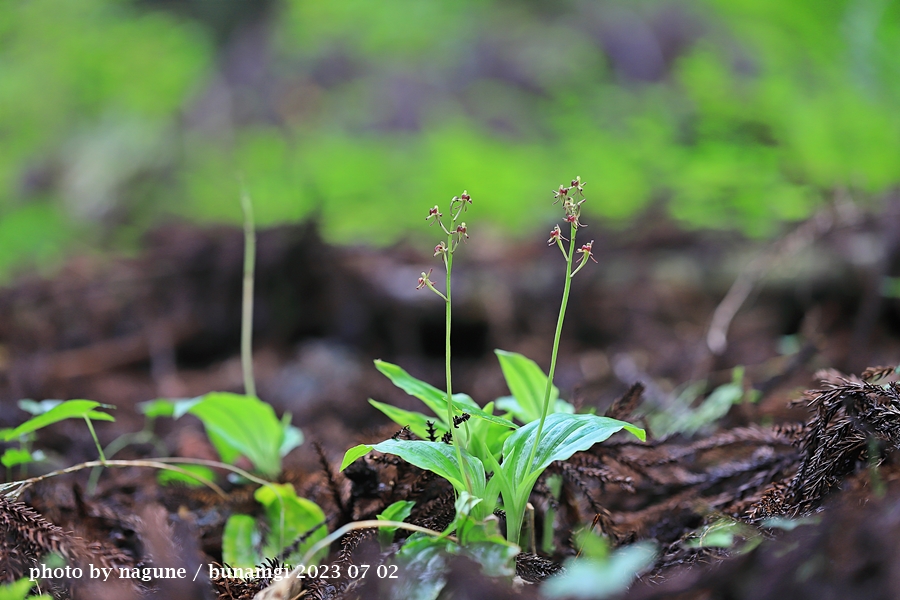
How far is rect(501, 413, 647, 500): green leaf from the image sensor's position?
80cm

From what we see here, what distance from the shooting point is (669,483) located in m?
1.15

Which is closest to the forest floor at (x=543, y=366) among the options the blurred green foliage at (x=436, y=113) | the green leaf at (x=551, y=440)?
the green leaf at (x=551, y=440)

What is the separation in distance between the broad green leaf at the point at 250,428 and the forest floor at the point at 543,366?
3.3 inches

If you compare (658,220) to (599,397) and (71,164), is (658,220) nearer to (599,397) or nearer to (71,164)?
(599,397)

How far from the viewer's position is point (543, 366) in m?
2.61

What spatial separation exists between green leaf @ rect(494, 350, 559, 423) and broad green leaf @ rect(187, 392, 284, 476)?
0.63 m

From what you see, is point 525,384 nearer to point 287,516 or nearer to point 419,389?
point 419,389

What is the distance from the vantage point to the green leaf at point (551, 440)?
0.80 metres

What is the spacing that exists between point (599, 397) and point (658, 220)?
96.8 inches

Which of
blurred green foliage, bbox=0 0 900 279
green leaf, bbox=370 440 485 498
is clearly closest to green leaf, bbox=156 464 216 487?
green leaf, bbox=370 440 485 498

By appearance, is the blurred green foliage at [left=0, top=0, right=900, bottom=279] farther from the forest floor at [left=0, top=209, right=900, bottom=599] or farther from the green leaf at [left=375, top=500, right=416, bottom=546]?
the green leaf at [left=375, top=500, right=416, bottom=546]

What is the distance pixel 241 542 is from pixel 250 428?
0.32 metres

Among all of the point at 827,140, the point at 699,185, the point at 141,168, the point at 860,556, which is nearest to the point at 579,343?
the point at 699,185

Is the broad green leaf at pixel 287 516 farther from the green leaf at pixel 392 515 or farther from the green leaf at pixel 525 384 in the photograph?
the green leaf at pixel 525 384
